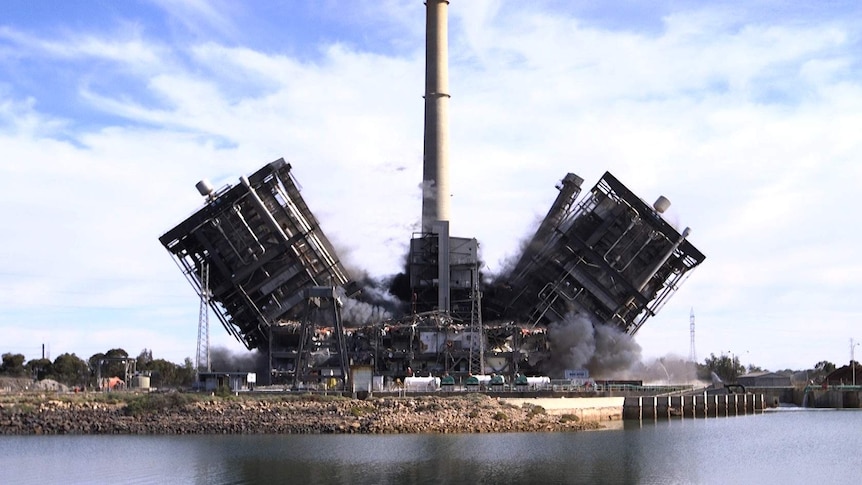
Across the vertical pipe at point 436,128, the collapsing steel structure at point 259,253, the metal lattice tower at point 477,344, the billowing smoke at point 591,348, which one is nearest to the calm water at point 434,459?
the metal lattice tower at point 477,344

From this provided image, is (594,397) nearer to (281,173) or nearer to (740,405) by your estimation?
(740,405)

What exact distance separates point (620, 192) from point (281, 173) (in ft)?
114

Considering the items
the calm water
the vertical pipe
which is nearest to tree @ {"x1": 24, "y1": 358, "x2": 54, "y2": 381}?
the vertical pipe

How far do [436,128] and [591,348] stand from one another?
33.6 metres

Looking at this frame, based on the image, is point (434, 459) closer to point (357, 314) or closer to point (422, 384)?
point (422, 384)

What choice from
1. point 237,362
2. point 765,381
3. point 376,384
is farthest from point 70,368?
point 765,381

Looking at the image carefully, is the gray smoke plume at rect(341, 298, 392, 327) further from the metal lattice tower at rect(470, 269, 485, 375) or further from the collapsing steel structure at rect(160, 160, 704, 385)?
the metal lattice tower at rect(470, 269, 485, 375)

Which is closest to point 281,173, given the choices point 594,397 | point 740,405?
point 594,397

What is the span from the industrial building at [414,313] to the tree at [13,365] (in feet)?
212

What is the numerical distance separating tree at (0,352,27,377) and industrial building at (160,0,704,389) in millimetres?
64676

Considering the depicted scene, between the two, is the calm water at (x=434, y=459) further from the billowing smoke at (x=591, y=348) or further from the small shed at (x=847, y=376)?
the small shed at (x=847, y=376)

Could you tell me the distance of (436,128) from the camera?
5413 inches

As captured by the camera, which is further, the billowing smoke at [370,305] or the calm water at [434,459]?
the billowing smoke at [370,305]

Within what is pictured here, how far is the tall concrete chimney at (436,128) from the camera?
136625 mm
